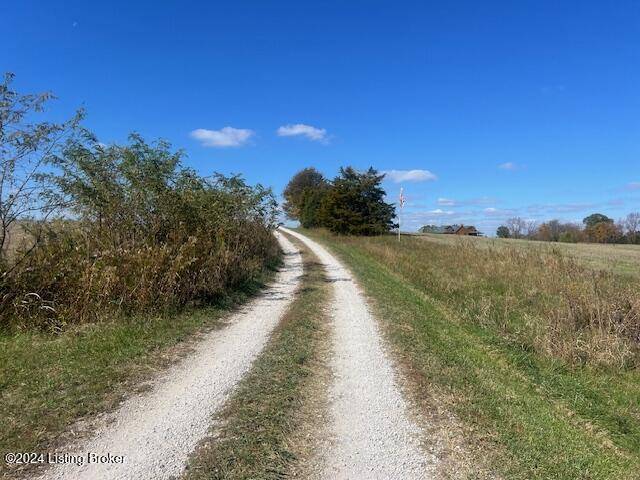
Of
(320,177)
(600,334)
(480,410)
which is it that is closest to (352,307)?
(600,334)

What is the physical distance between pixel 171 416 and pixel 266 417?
1.03 metres

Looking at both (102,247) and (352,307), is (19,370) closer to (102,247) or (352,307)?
(102,247)

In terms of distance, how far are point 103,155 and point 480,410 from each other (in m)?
10.2

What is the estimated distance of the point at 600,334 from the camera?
25.1 ft

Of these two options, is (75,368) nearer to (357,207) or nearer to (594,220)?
(357,207)

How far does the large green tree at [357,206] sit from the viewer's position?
139 feet

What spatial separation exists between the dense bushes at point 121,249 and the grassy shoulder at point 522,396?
4.89 meters

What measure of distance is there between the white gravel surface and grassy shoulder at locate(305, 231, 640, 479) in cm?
267

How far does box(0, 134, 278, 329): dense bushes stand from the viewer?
8.59m

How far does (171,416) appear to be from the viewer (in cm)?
466

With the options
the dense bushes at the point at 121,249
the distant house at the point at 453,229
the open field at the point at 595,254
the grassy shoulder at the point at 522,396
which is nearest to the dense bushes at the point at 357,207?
the open field at the point at 595,254

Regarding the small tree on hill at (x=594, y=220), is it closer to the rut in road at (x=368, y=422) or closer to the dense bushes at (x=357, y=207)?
the dense bushes at (x=357, y=207)

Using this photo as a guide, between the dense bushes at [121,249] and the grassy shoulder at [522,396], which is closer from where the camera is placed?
the grassy shoulder at [522,396]

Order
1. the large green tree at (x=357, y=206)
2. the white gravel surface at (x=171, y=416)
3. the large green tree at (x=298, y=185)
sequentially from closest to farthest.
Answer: the white gravel surface at (x=171, y=416) < the large green tree at (x=357, y=206) < the large green tree at (x=298, y=185)
